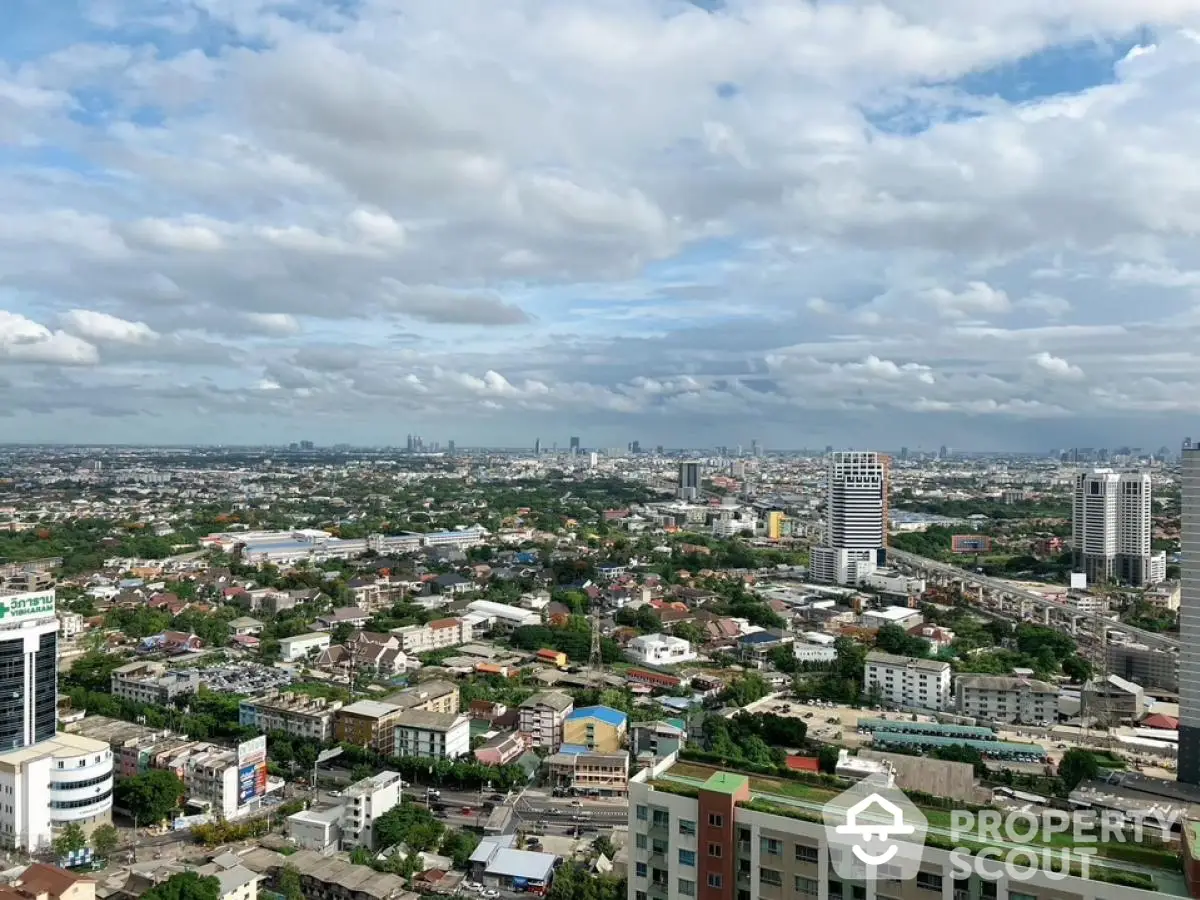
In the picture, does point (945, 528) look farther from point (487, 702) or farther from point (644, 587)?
point (487, 702)

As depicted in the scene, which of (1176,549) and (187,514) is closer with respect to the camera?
(1176,549)

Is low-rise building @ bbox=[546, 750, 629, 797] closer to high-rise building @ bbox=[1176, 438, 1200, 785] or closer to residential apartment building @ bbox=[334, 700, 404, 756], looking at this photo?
residential apartment building @ bbox=[334, 700, 404, 756]

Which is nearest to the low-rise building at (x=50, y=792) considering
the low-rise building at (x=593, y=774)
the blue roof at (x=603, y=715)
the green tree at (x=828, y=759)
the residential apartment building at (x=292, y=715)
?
the residential apartment building at (x=292, y=715)

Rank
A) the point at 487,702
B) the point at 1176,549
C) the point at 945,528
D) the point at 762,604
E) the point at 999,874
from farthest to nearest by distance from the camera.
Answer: the point at 945,528 → the point at 1176,549 → the point at 762,604 → the point at 487,702 → the point at 999,874

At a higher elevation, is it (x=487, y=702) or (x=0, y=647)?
(x=0, y=647)

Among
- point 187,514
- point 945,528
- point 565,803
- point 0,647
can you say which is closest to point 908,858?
point 565,803

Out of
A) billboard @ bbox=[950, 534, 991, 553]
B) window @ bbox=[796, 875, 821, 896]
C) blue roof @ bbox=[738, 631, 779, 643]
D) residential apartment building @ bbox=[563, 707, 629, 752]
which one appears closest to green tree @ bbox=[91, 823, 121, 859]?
residential apartment building @ bbox=[563, 707, 629, 752]

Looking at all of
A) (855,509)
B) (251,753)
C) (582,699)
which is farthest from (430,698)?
(855,509)
